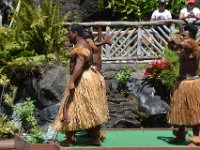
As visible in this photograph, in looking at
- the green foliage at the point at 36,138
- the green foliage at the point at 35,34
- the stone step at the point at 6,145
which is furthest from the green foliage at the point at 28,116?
the green foliage at the point at 35,34

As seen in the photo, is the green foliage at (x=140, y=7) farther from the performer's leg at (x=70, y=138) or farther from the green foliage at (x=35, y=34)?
the performer's leg at (x=70, y=138)

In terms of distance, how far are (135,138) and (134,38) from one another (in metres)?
4.70

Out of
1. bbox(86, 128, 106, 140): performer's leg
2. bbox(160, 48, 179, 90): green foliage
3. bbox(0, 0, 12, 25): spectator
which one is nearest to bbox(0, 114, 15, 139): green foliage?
bbox(86, 128, 106, 140): performer's leg

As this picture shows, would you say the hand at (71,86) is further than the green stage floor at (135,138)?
No

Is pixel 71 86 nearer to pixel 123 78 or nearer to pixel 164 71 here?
pixel 164 71

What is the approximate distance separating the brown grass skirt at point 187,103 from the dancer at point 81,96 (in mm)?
1000

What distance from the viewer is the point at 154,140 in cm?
916

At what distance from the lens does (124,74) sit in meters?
13.0

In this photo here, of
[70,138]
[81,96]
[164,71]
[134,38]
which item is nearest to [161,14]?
[134,38]

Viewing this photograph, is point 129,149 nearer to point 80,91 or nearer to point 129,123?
point 80,91

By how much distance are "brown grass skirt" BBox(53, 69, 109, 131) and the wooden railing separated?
5056 mm

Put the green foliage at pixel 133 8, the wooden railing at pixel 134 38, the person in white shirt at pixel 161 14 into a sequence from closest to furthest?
the wooden railing at pixel 134 38
the person in white shirt at pixel 161 14
the green foliage at pixel 133 8

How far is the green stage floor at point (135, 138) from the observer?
879 cm

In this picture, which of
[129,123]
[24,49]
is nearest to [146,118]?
[129,123]
